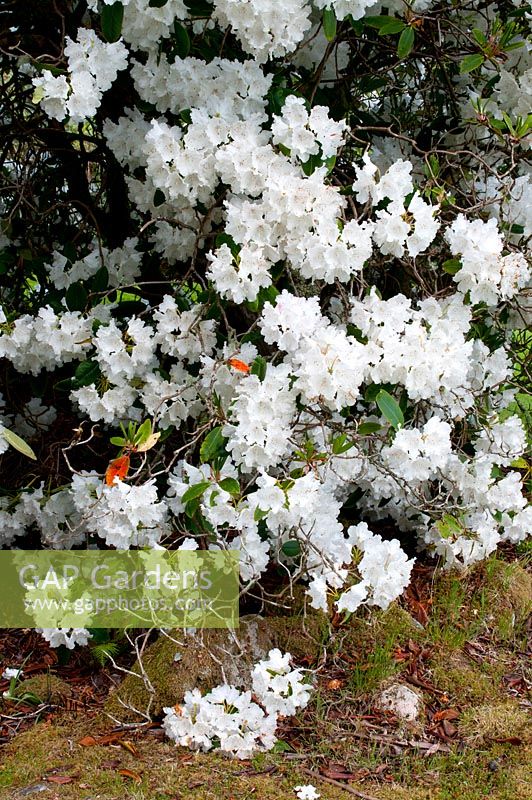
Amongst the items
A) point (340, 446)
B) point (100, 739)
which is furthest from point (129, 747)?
point (340, 446)

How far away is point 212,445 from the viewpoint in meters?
2.28

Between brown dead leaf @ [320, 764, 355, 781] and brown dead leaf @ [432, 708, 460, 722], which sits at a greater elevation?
brown dead leaf @ [432, 708, 460, 722]

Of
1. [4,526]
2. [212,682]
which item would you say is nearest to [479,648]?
[212,682]

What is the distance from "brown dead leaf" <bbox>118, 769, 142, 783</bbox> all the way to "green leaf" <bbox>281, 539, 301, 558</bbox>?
70cm

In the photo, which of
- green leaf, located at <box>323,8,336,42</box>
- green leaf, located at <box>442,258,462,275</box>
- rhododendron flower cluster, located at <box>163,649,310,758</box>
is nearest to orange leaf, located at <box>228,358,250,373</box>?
green leaf, located at <box>442,258,462,275</box>

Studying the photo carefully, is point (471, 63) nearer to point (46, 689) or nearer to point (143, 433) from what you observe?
point (143, 433)

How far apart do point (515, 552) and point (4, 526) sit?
1779 mm

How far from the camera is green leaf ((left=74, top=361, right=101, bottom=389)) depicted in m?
2.52

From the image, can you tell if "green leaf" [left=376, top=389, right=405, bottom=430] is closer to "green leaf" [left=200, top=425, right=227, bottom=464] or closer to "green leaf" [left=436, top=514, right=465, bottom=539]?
"green leaf" [left=200, top=425, right=227, bottom=464]

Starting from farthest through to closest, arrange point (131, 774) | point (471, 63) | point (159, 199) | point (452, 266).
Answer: point (159, 199) < point (471, 63) < point (452, 266) < point (131, 774)

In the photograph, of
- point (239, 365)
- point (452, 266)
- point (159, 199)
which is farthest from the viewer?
point (159, 199)

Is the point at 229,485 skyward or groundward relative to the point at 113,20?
groundward

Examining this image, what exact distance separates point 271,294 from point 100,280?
0.62 m

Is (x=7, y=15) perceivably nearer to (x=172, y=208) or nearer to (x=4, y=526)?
(x=172, y=208)
